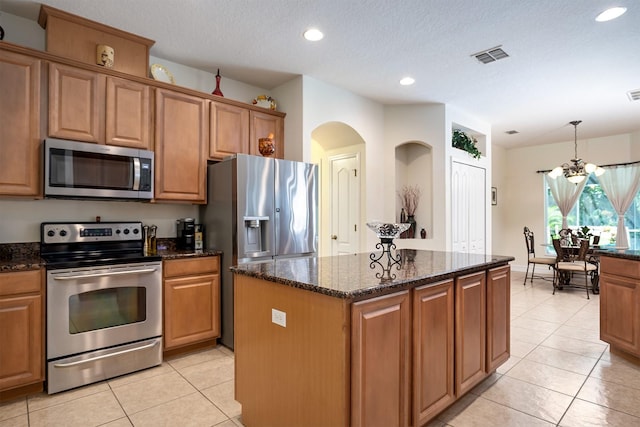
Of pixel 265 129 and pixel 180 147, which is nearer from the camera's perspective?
pixel 180 147

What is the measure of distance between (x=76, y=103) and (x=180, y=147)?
0.84m

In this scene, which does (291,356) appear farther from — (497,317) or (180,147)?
(180,147)

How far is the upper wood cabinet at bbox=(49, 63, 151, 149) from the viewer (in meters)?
2.71

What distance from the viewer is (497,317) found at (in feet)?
8.52

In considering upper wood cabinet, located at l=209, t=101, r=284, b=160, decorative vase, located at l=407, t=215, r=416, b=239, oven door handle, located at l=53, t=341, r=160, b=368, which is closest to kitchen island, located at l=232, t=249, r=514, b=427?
oven door handle, located at l=53, t=341, r=160, b=368

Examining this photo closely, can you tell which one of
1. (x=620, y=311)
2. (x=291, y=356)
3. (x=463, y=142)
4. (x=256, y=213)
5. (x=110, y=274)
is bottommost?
(x=620, y=311)

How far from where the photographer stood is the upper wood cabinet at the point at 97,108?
2709mm

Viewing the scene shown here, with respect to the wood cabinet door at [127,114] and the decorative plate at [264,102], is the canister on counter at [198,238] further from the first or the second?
the decorative plate at [264,102]

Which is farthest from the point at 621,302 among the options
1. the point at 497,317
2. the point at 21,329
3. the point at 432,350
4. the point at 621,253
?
the point at 21,329

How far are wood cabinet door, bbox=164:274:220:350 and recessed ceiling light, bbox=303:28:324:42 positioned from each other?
7.37 feet

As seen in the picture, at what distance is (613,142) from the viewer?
673 cm

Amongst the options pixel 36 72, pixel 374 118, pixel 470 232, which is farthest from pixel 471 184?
pixel 36 72

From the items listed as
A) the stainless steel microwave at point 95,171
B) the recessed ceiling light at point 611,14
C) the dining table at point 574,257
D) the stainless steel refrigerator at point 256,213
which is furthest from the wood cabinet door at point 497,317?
the dining table at point 574,257

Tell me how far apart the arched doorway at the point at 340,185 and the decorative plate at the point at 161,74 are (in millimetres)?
1788
